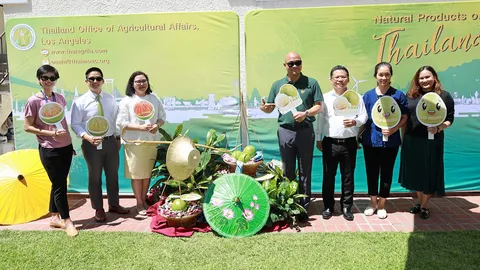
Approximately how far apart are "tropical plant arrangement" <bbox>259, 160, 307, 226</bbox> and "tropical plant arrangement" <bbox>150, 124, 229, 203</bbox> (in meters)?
0.68

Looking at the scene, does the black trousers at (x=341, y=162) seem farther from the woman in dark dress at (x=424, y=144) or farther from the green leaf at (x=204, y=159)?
the green leaf at (x=204, y=159)

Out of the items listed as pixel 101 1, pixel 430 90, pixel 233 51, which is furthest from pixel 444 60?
pixel 101 1

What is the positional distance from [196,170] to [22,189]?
2.03 metres

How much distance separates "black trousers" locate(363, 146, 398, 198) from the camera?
4.09m

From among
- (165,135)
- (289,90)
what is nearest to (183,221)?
(165,135)

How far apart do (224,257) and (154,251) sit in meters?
0.67

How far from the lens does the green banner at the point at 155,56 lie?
5.00 m

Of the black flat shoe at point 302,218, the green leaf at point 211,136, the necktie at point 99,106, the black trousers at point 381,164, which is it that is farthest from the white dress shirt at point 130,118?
the black trousers at point 381,164

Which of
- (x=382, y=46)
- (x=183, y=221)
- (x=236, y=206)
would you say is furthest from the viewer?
(x=382, y=46)

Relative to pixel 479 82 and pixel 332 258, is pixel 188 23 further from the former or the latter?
pixel 479 82

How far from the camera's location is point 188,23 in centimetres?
500

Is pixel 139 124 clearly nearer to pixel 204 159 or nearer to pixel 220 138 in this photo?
pixel 204 159

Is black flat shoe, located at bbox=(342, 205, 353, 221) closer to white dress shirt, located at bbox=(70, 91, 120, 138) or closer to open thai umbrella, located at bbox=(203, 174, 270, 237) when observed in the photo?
open thai umbrella, located at bbox=(203, 174, 270, 237)

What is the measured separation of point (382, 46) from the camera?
488 centimetres
